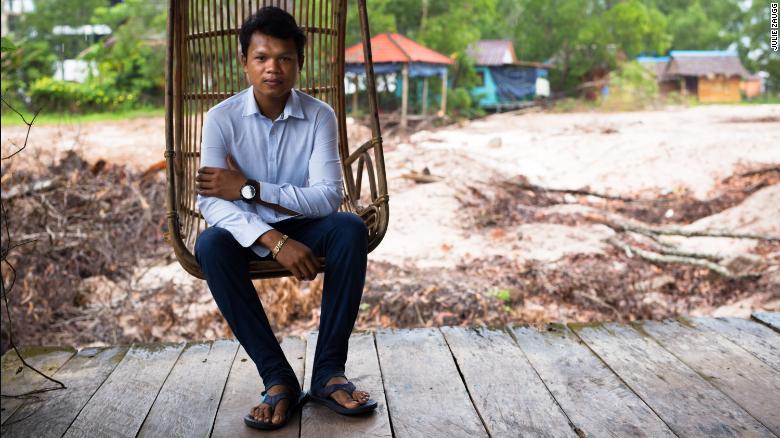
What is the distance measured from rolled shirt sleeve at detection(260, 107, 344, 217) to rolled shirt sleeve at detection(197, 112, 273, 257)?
7 centimetres

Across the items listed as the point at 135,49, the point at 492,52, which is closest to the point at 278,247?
the point at 135,49

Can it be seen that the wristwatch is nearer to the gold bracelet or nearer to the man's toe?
the gold bracelet

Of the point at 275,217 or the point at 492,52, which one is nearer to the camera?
the point at 275,217

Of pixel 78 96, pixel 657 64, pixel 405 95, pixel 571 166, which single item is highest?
pixel 657 64

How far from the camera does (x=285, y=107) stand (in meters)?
2.14

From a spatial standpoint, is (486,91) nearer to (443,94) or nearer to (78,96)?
(443,94)

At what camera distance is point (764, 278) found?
198 inches

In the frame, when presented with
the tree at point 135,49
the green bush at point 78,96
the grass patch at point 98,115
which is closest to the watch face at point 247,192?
the grass patch at point 98,115

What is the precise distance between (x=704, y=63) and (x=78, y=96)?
10.1 meters

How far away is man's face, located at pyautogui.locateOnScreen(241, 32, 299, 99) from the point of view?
2.00m

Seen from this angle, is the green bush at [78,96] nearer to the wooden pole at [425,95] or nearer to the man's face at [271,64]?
the wooden pole at [425,95]

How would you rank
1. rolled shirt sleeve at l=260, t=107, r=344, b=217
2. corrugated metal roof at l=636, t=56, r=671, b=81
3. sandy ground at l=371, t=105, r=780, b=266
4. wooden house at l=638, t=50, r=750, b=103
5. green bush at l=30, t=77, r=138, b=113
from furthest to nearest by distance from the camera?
corrugated metal roof at l=636, t=56, r=671, b=81
wooden house at l=638, t=50, r=750, b=103
green bush at l=30, t=77, r=138, b=113
sandy ground at l=371, t=105, r=780, b=266
rolled shirt sleeve at l=260, t=107, r=344, b=217

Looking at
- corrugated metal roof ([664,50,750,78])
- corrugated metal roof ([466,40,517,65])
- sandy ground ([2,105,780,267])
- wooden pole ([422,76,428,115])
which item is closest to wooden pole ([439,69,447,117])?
wooden pole ([422,76,428,115])

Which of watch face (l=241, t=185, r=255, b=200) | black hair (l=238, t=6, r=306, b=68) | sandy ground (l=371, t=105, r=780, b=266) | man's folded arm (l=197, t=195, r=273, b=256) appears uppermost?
black hair (l=238, t=6, r=306, b=68)
